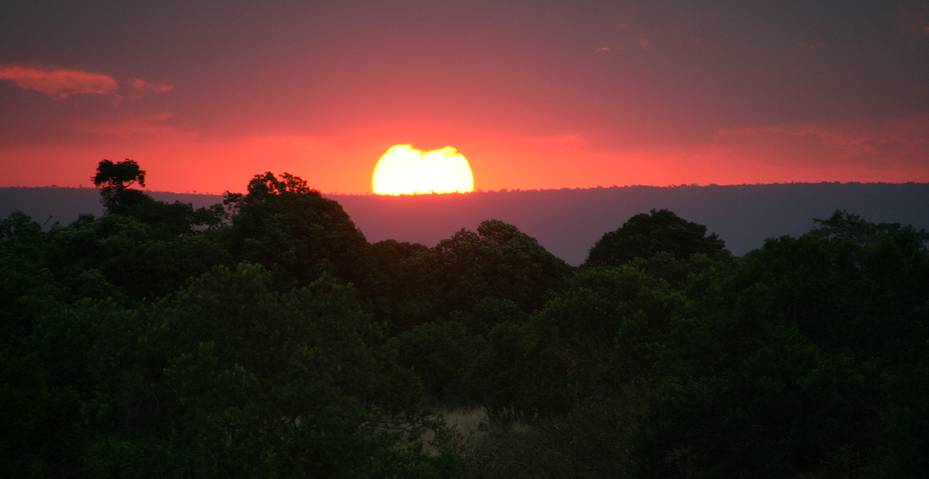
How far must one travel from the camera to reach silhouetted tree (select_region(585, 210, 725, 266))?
7775 centimetres

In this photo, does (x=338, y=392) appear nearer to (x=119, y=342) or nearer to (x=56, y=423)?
(x=119, y=342)

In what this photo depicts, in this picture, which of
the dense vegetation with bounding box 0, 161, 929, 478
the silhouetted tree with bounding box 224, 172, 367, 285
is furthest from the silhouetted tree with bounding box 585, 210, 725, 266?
the dense vegetation with bounding box 0, 161, 929, 478

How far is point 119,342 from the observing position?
19.1 meters

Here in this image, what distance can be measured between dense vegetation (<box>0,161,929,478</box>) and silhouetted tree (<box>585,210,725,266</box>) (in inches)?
1748

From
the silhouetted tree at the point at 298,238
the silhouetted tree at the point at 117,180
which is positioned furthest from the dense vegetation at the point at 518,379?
the silhouetted tree at the point at 117,180

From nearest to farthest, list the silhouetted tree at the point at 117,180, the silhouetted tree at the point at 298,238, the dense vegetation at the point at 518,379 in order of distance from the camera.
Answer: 1. the dense vegetation at the point at 518,379
2. the silhouetted tree at the point at 298,238
3. the silhouetted tree at the point at 117,180

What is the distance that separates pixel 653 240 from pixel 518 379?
47.1 metres

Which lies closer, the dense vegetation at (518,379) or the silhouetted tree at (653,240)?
the dense vegetation at (518,379)

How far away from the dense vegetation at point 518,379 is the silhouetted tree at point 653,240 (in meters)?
44.4

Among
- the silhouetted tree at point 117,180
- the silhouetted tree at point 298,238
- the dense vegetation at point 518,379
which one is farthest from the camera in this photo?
the silhouetted tree at point 117,180

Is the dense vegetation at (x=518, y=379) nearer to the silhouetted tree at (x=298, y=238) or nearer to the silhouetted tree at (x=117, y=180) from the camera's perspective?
the silhouetted tree at (x=298, y=238)

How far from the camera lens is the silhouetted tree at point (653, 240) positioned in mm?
77750

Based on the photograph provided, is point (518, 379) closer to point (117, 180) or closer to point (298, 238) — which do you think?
point (298, 238)

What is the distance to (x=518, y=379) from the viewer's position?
33812mm
